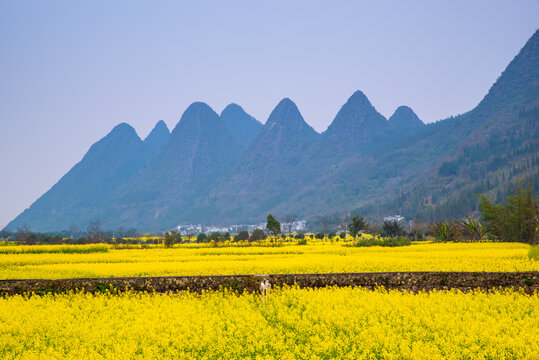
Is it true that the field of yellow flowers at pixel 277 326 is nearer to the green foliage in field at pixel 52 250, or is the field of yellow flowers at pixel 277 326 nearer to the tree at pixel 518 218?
the green foliage in field at pixel 52 250

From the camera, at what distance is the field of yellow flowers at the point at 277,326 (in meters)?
12.0

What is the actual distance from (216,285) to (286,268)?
7.68m

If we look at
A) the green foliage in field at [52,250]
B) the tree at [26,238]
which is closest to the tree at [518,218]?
the green foliage in field at [52,250]

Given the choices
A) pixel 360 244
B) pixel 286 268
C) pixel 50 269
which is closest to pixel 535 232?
pixel 360 244

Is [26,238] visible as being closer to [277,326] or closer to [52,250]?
[52,250]

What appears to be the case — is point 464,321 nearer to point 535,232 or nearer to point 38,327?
point 38,327

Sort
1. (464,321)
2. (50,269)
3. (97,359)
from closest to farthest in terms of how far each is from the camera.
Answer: (97,359)
(464,321)
(50,269)

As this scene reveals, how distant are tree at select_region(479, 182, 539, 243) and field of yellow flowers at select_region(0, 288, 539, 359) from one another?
3892 cm

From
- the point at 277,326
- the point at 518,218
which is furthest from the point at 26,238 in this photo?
the point at 277,326

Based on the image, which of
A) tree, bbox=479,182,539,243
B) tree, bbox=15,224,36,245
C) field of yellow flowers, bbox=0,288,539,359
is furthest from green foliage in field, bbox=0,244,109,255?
tree, bbox=479,182,539,243

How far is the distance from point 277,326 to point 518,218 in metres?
49.7

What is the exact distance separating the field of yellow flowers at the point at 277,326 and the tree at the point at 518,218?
38.9 m

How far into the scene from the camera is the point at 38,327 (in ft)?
49.8

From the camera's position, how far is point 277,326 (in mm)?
14695
